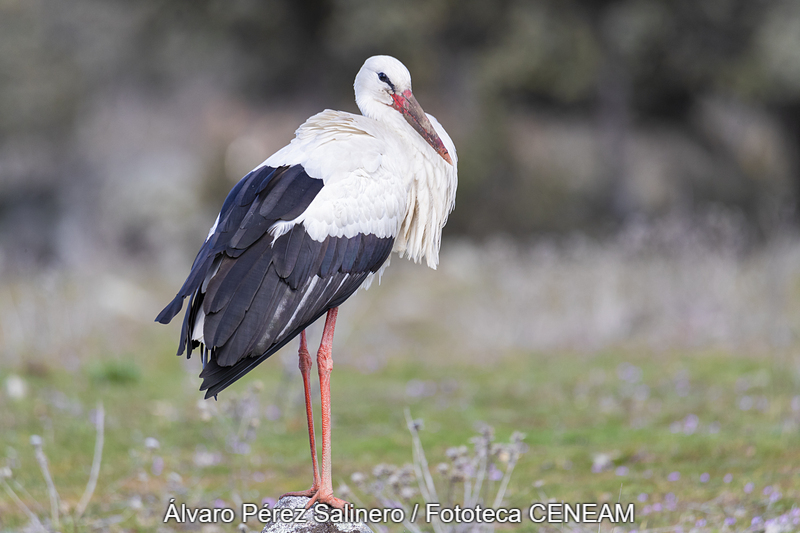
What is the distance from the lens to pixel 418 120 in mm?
4008

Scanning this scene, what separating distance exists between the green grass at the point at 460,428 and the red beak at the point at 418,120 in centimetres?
157

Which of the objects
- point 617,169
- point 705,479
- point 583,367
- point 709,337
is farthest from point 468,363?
point 617,169

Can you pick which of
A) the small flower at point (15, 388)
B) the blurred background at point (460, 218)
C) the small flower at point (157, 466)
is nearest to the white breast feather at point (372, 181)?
the blurred background at point (460, 218)

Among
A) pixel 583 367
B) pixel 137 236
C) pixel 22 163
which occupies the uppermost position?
pixel 22 163

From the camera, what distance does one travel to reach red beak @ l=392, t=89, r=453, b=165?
396cm

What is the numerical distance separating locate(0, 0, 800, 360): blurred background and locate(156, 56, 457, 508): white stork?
12.6 m

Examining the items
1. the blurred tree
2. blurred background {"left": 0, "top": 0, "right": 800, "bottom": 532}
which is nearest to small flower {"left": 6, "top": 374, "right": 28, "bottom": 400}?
blurred background {"left": 0, "top": 0, "right": 800, "bottom": 532}

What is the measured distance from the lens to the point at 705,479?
5.01m

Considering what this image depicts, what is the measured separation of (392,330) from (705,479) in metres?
8.88

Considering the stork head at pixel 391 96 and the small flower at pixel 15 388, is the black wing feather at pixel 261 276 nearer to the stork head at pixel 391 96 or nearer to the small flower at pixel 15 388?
the stork head at pixel 391 96

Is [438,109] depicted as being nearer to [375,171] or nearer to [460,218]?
[460,218]

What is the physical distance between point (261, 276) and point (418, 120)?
3.74 ft

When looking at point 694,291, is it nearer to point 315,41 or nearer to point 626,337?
point 626,337

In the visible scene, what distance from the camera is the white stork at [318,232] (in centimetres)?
337
